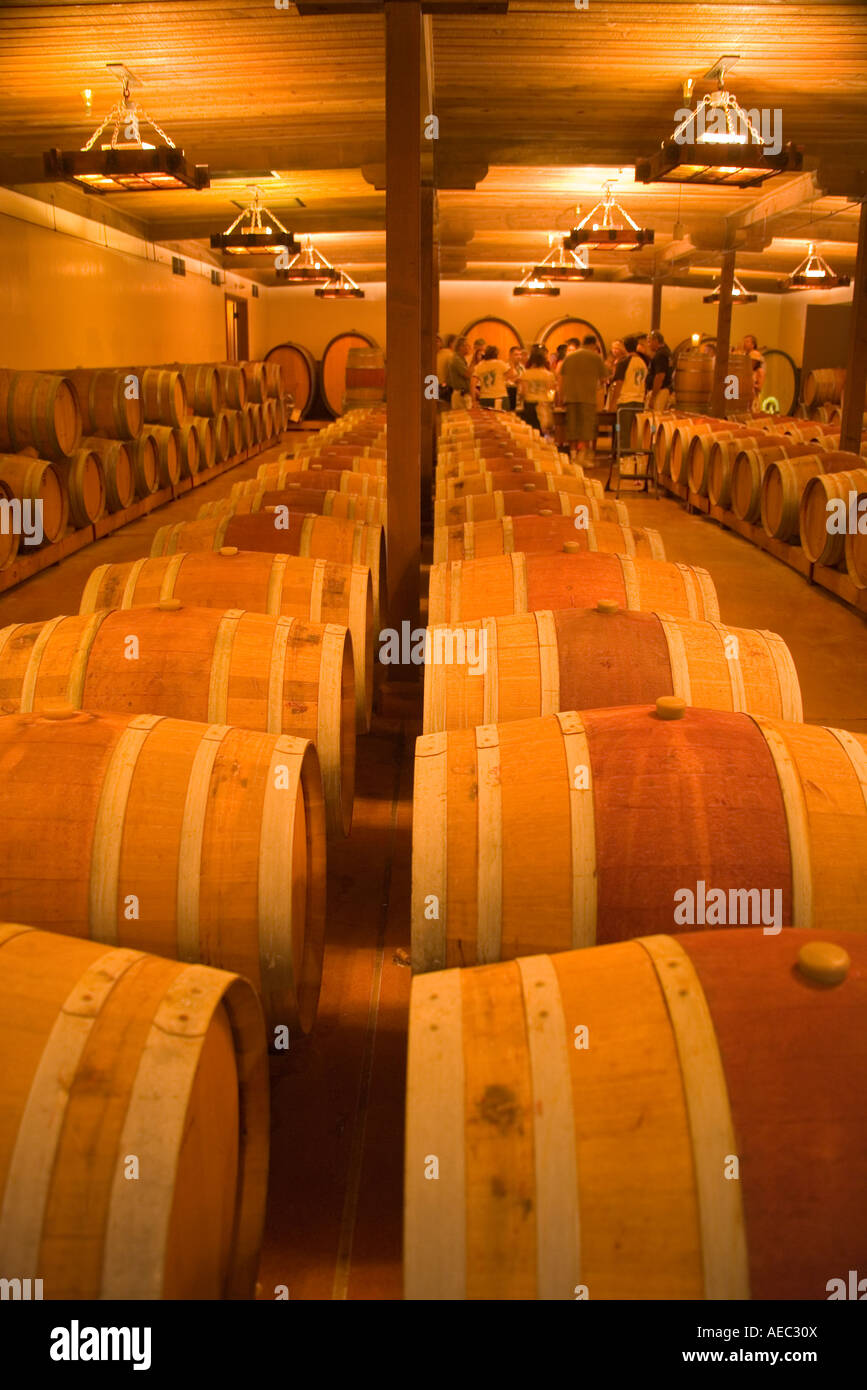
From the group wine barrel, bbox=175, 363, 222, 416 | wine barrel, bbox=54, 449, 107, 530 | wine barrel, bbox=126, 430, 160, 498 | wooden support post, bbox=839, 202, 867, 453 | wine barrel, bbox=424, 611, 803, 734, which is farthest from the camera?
wine barrel, bbox=175, 363, 222, 416

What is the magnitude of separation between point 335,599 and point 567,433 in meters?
12.5

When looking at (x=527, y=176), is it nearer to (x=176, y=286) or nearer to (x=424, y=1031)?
(x=176, y=286)

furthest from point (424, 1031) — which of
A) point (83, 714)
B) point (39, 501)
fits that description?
point (39, 501)

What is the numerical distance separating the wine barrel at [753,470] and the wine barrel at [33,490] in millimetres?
6382

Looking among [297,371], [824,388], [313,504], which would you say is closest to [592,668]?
[313,504]

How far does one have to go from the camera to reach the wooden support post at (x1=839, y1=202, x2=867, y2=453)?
11336 millimetres

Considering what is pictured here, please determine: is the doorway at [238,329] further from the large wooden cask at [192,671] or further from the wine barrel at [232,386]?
the large wooden cask at [192,671]

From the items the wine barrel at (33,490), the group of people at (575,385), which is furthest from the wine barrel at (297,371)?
the wine barrel at (33,490)

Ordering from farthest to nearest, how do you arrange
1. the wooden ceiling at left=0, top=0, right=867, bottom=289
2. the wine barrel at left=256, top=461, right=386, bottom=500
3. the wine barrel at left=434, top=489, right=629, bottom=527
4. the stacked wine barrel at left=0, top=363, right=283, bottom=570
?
the stacked wine barrel at left=0, top=363, right=283, bottom=570 < the wooden ceiling at left=0, top=0, right=867, bottom=289 < the wine barrel at left=256, top=461, right=386, bottom=500 < the wine barrel at left=434, top=489, right=629, bottom=527

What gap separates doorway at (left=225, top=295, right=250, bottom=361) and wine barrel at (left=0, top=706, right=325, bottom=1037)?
23.5m

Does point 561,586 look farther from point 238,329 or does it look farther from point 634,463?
point 238,329

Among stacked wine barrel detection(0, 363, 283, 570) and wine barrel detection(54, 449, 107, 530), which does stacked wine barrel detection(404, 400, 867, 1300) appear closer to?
stacked wine barrel detection(0, 363, 283, 570)

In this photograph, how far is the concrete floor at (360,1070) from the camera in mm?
2168

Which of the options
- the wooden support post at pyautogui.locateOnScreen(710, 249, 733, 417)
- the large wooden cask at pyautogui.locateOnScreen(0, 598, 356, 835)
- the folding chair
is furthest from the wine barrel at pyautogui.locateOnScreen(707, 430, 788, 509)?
the large wooden cask at pyautogui.locateOnScreen(0, 598, 356, 835)
